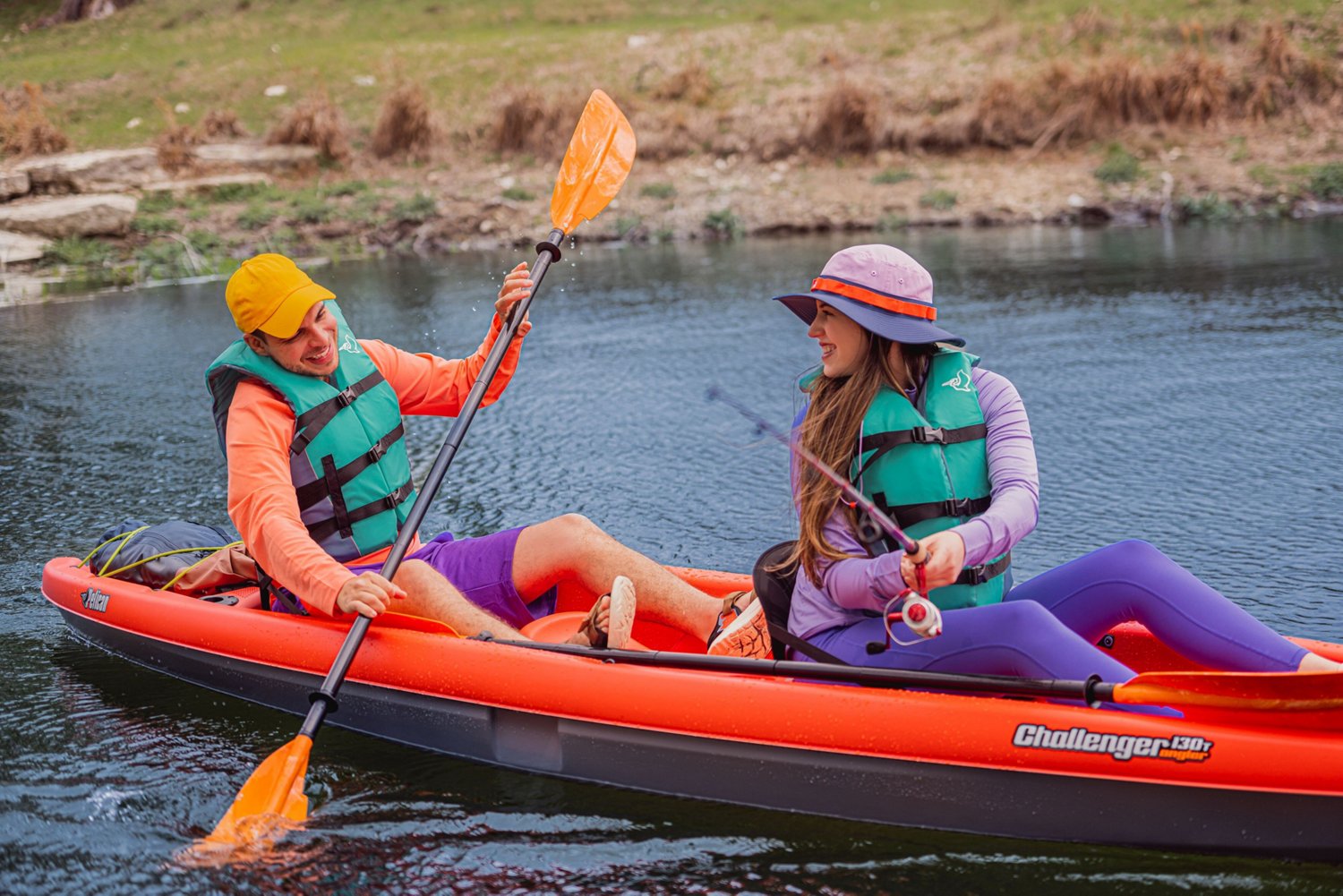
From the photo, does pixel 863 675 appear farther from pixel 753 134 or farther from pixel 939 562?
pixel 753 134

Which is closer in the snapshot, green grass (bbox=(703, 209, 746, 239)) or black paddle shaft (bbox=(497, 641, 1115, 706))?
black paddle shaft (bbox=(497, 641, 1115, 706))

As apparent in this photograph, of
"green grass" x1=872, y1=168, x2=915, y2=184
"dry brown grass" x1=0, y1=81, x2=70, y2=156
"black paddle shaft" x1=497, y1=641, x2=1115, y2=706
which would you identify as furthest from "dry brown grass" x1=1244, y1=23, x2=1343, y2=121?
"dry brown grass" x1=0, y1=81, x2=70, y2=156

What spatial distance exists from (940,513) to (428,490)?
5.50ft

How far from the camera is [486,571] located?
13.8 feet

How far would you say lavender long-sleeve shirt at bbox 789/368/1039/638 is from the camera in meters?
3.03

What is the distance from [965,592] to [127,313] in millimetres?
10309

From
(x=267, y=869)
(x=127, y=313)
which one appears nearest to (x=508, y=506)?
(x=267, y=869)

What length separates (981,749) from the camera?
3160 millimetres

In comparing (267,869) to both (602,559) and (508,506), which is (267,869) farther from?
(508,506)

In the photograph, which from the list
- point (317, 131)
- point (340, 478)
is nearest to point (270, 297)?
point (340, 478)

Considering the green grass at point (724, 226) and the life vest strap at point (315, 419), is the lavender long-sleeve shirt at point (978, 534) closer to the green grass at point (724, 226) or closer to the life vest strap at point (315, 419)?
the life vest strap at point (315, 419)

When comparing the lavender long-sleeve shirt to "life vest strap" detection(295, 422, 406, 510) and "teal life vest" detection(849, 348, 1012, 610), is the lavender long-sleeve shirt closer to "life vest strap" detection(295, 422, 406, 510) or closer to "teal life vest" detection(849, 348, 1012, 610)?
"teal life vest" detection(849, 348, 1012, 610)

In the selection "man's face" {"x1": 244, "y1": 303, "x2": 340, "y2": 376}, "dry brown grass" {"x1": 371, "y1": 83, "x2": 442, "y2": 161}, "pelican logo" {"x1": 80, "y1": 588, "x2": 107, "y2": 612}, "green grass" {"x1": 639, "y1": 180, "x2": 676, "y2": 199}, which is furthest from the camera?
"dry brown grass" {"x1": 371, "y1": 83, "x2": 442, "y2": 161}

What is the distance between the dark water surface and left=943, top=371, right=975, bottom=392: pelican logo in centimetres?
114
